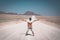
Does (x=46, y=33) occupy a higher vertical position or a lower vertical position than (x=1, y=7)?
lower

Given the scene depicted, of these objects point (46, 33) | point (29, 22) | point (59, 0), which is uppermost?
point (59, 0)

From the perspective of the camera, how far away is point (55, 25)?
2236 mm

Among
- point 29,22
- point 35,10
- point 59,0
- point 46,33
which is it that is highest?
point 59,0

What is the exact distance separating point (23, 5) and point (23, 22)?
A: 30 cm

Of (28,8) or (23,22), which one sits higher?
(28,8)

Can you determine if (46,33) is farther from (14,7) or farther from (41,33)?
(14,7)

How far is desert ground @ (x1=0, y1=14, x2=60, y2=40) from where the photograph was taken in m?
2.11

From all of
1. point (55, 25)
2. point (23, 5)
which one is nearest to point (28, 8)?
point (23, 5)

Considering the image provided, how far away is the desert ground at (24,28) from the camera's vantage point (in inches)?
83.2

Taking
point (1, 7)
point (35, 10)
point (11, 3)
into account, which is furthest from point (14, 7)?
point (35, 10)

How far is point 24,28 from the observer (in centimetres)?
214

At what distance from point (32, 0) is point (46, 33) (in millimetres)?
619

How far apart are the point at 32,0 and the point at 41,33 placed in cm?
59

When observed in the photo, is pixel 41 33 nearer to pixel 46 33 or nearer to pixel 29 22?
pixel 46 33
